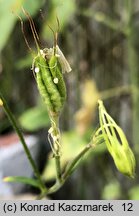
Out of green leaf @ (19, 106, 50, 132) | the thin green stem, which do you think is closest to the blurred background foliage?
green leaf @ (19, 106, 50, 132)

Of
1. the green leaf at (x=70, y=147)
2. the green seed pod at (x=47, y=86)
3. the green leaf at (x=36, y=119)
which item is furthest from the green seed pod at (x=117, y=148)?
the green leaf at (x=36, y=119)

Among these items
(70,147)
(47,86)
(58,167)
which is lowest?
(70,147)

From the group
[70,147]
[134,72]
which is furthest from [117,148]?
[134,72]

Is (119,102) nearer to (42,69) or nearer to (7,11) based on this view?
(7,11)

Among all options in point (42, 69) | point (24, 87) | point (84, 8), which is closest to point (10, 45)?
point (24, 87)

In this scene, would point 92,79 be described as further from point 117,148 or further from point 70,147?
point 117,148
